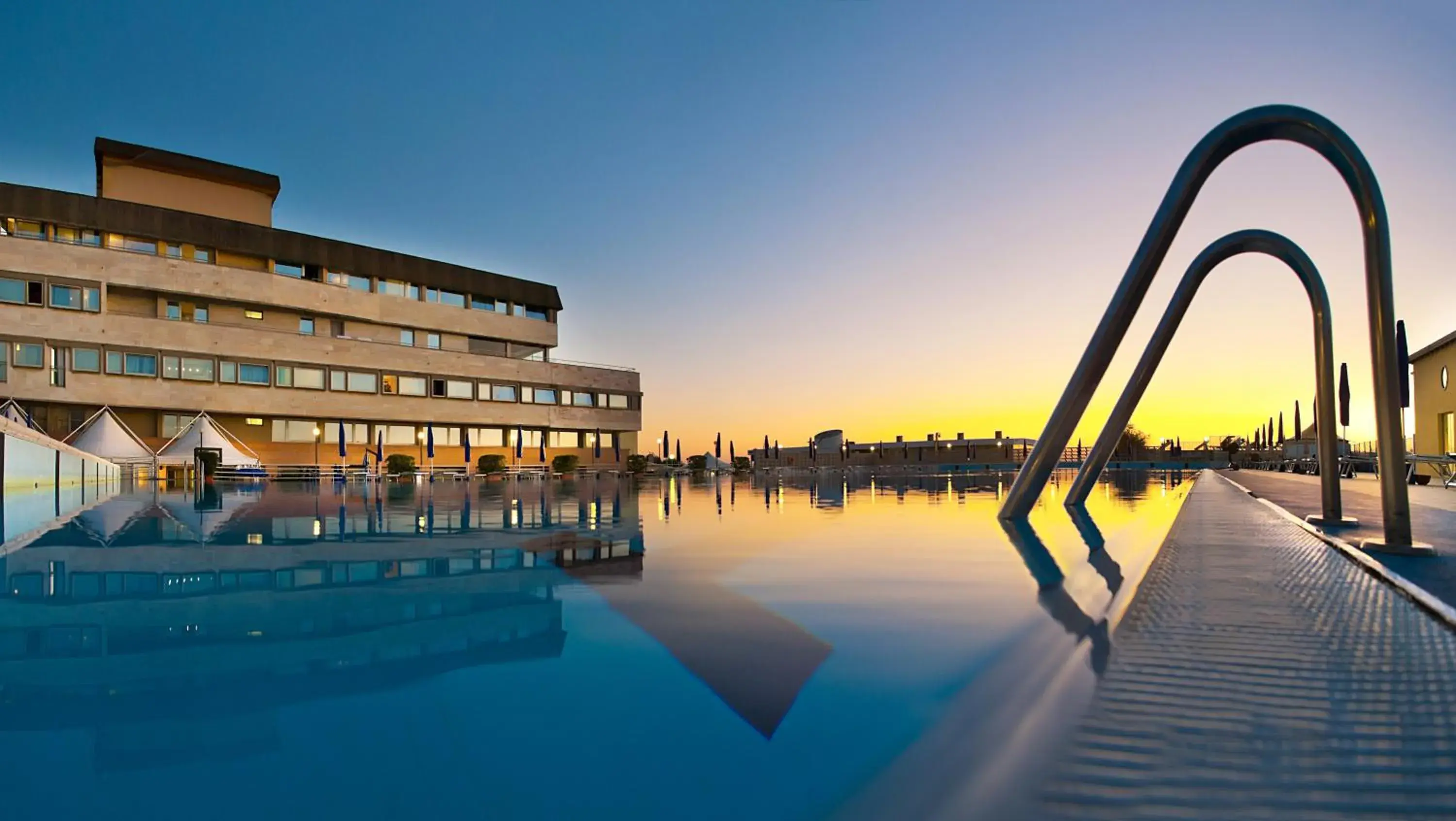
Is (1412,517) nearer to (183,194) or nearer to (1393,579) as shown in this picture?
(1393,579)

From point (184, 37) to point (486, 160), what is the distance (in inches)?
423

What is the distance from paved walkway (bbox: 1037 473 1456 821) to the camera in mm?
1715

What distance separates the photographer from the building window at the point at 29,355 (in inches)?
1284

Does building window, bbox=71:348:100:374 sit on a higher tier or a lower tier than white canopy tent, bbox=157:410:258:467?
higher

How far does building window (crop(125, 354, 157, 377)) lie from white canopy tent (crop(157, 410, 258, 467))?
5049mm

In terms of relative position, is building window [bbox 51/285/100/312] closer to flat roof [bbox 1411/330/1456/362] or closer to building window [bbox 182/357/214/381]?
building window [bbox 182/357/214/381]

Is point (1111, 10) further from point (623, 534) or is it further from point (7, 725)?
point (7, 725)

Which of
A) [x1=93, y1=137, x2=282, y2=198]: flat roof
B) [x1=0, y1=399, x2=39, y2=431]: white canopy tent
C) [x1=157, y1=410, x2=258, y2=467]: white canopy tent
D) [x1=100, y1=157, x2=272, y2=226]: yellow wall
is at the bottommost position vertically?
[x1=157, y1=410, x2=258, y2=467]: white canopy tent

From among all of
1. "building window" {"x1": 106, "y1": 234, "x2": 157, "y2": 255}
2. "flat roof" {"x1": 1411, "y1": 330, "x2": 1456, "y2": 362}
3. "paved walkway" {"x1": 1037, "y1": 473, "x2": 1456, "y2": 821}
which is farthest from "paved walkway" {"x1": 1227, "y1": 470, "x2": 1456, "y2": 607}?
"building window" {"x1": 106, "y1": 234, "x2": 157, "y2": 255}

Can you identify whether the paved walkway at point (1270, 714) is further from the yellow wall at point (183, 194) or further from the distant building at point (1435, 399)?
the yellow wall at point (183, 194)

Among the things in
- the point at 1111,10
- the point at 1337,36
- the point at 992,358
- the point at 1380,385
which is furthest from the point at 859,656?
the point at 992,358

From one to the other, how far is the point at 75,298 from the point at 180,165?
968 cm

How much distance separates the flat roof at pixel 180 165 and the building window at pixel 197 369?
10.6 m

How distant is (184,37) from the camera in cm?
2670
